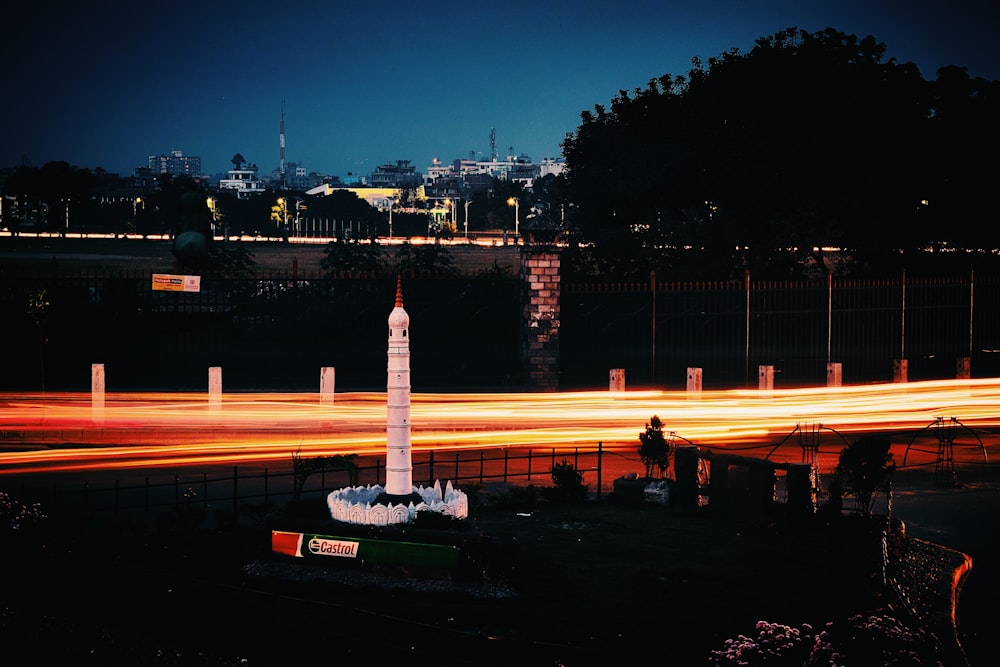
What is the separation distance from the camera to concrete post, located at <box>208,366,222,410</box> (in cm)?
2783

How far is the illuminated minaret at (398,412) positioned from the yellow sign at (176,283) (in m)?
13.2

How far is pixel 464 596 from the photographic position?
14258mm

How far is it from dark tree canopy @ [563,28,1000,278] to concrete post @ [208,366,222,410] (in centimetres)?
1826

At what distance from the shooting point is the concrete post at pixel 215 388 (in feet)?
91.3

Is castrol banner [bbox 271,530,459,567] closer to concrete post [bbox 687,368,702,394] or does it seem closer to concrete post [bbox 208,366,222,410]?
concrete post [bbox 208,366,222,410]

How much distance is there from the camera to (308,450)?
78.4 ft

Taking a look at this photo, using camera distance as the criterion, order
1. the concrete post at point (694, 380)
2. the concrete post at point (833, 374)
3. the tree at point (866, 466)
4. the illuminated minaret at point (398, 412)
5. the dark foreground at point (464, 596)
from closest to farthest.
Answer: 1. the dark foreground at point (464, 596)
2. the illuminated minaret at point (398, 412)
3. the tree at point (866, 466)
4. the concrete post at point (694, 380)
5. the concrete post at point (833, 374)

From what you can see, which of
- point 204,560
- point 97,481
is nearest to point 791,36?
point 97,481

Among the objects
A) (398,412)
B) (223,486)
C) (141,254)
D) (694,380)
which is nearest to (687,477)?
(398,412)

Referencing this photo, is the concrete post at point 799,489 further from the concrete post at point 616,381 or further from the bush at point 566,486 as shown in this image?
the concrete post at point 616,381

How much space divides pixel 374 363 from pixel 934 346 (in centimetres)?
1884

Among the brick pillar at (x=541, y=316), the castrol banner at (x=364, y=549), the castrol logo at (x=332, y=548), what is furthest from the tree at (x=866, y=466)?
the brick pillar at (x=541, y=316)

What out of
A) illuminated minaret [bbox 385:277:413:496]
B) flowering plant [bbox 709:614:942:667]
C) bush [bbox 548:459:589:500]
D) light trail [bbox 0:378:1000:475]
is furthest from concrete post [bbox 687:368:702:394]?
flowering plant [bbox 709:614:942:667]

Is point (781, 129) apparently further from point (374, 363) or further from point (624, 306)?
point (374, 363)
